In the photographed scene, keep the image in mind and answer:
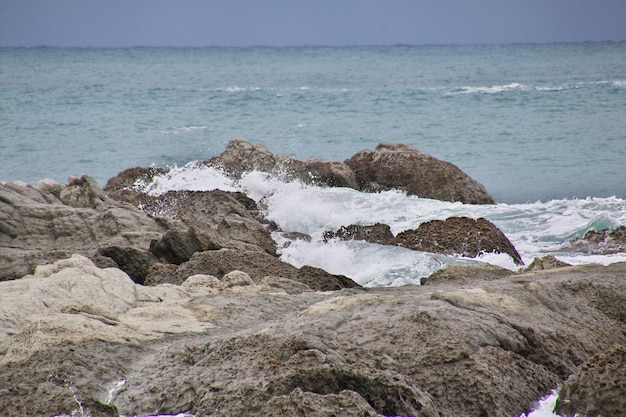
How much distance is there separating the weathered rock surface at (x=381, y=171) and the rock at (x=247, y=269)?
6112mm

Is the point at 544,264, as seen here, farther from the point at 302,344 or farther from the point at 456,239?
the point at 302,344

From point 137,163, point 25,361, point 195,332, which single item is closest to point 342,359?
point 195,332

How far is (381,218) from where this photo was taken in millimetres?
11469

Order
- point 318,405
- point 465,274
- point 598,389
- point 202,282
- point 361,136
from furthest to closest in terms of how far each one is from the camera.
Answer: point 361,136, point 465,274, point 202,282, point 598,389, point 318,405

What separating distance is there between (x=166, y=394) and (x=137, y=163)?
624 inches

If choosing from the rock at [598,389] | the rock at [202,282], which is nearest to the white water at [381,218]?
the rock at [202,282]

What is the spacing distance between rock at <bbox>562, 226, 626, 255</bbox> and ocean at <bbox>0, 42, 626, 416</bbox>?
0.31 m

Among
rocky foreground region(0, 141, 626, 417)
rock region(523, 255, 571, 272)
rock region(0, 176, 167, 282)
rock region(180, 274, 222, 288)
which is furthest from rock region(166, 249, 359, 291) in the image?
rock region(523, 255, 571, 272)

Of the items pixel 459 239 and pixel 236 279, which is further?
pixel 459 239

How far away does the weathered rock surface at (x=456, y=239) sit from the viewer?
9.22 meters

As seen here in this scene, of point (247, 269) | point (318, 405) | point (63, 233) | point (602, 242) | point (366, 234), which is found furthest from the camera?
point (366, 234)

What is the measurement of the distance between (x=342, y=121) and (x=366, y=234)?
1502 cm

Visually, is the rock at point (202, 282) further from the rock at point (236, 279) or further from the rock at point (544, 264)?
the rock at point (544, 264)

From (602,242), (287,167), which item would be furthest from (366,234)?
(287,167)
